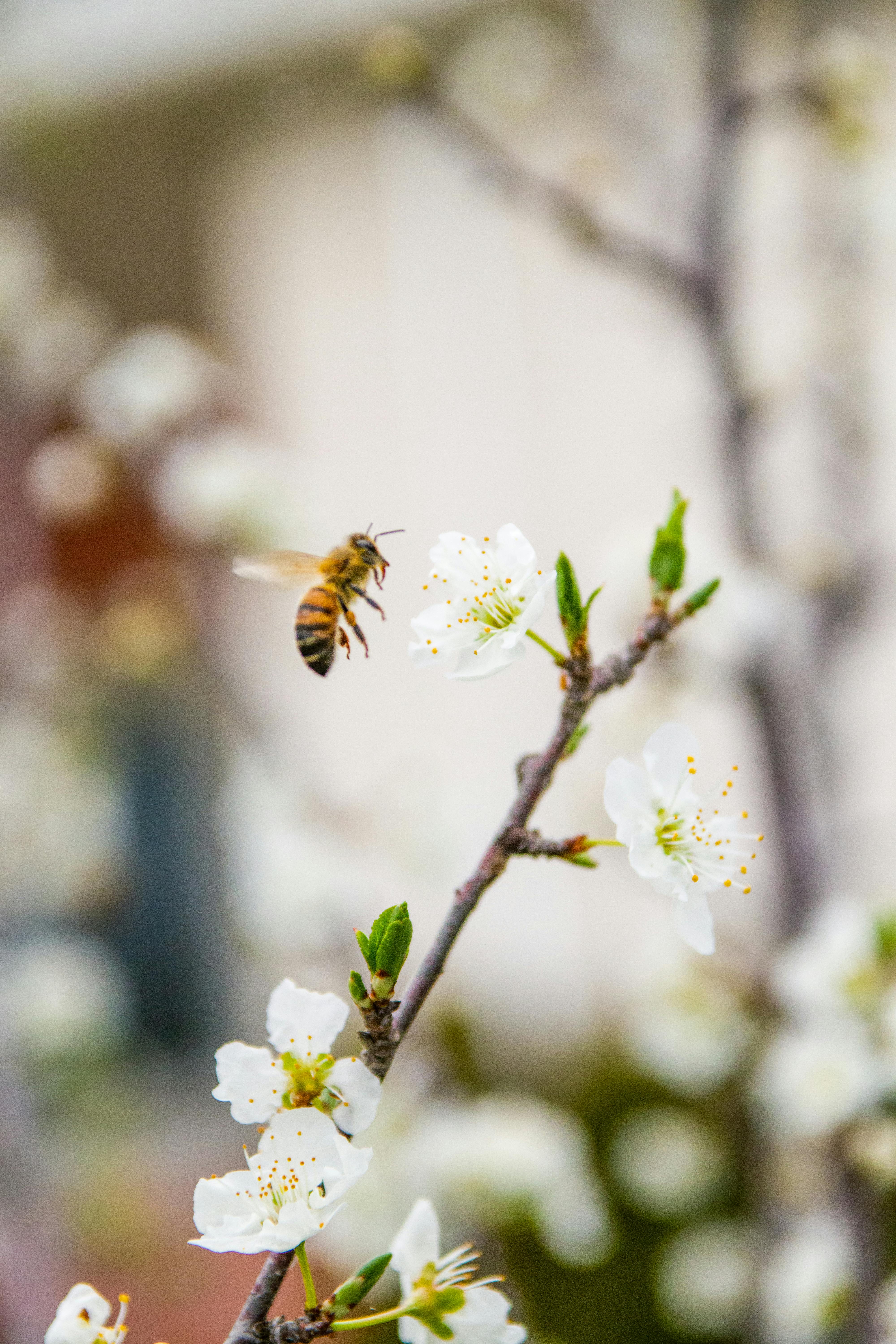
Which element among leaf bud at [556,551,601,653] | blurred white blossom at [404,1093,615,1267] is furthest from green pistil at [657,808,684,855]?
blurred white blossom at [404,1093,615,1267]

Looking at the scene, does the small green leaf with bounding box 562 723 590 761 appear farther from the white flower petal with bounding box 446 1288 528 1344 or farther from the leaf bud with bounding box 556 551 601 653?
the white flower petal with bounding box 446 1288 528 1344

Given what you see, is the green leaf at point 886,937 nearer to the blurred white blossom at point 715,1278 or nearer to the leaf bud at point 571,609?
the leaf bud at point 571,609

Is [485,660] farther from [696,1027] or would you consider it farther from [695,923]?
[696,1027]

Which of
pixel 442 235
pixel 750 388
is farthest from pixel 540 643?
pixel 442 235

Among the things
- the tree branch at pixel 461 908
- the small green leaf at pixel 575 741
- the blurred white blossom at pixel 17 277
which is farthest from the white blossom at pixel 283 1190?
the blurred white blossom at pixel 17 277

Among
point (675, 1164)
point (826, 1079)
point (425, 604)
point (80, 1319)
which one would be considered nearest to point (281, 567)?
point (80, 1319)

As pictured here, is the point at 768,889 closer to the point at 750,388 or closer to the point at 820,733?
the point at 820,733
